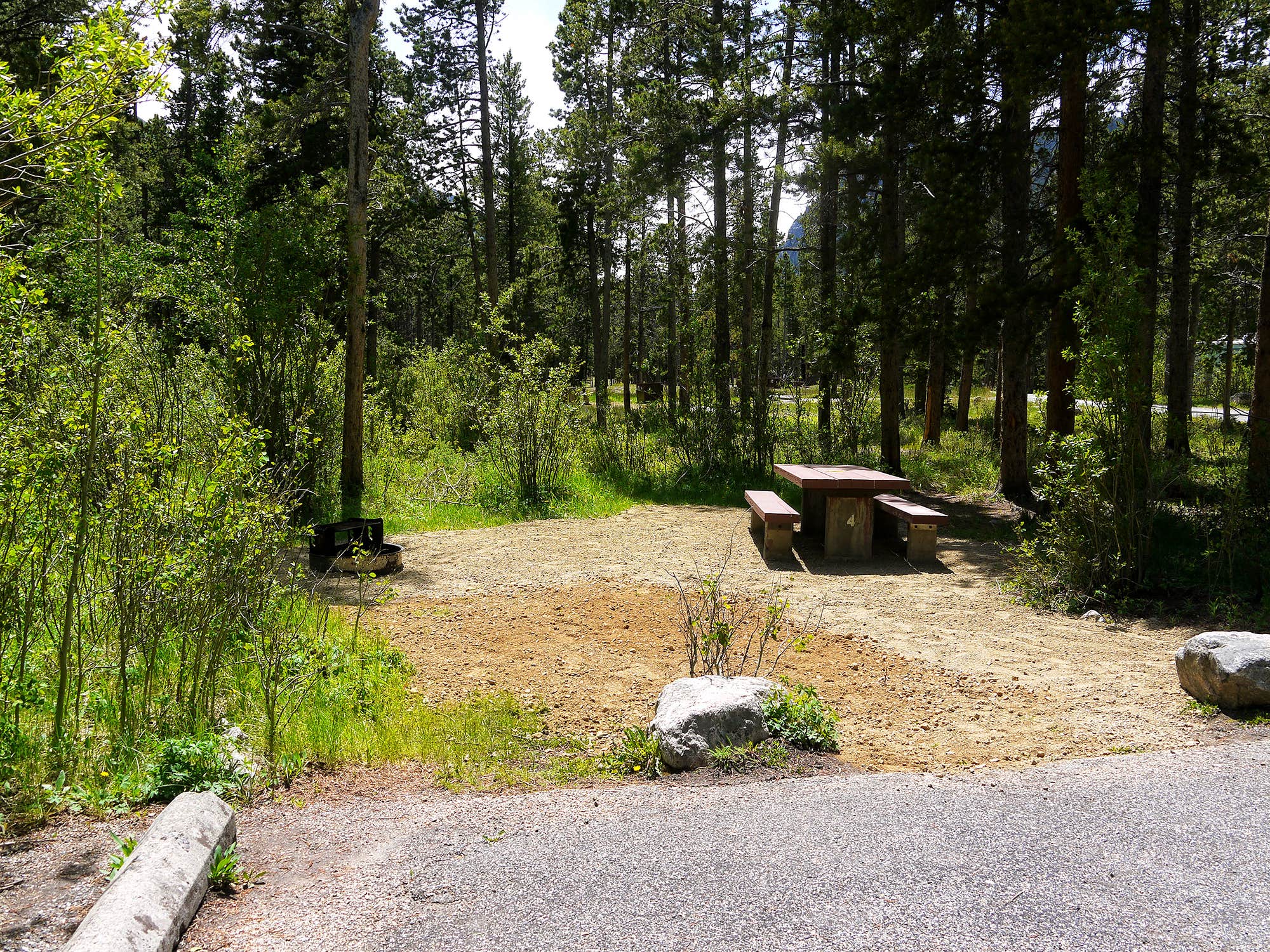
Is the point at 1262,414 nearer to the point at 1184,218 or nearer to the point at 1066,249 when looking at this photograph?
the point at 1066,249

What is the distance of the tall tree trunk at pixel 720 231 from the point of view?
12.8 metres

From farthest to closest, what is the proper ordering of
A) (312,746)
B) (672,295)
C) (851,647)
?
(672,295), (851,647), (312,746)

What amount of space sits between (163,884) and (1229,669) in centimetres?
489

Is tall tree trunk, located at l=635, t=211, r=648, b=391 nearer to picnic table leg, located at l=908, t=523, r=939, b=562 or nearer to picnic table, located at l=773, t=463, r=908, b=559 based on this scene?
picnic table, located at l=773, t=463, r=908, b=559

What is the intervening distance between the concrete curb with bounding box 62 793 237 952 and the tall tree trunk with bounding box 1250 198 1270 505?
28.8 ft

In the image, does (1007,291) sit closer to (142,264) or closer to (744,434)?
(744,434)

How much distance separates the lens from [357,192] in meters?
10.6

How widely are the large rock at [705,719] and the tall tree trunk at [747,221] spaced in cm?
880

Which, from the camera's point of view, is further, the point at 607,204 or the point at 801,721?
the point at 607,204

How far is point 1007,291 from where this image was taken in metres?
9.61

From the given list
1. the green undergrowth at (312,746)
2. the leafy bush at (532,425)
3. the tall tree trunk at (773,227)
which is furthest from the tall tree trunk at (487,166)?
the green undergrowth at (312,746)

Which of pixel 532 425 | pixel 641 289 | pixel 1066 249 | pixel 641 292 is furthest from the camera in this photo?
pixel 641 292

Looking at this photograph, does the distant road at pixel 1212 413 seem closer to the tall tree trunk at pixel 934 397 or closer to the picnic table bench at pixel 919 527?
the tall tree trunk at pixel 934 397

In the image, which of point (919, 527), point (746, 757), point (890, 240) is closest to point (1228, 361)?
point (890, 240)
